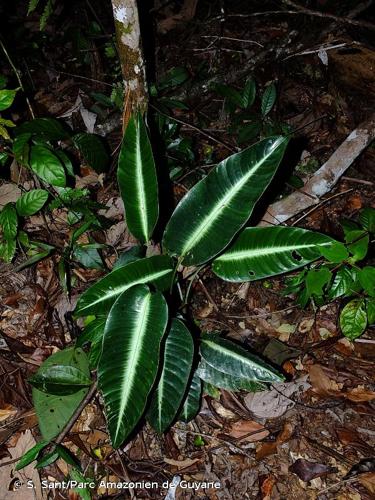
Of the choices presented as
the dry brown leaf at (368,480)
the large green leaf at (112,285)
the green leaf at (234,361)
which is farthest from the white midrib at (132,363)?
the dry brown leaf at (368,480)

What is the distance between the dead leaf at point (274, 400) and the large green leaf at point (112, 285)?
76cm

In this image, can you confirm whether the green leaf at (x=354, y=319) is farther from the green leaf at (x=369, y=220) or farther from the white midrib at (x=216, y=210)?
the white midrib at (x=216, y=210)

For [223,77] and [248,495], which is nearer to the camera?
[248,495]

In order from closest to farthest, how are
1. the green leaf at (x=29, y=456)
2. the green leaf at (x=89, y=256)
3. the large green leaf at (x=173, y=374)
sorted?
1. the large green leaf at (x=173, y=374)
2. the green leaf at (x=29, y=456)
3. the green leaf at (x=89, y=256)

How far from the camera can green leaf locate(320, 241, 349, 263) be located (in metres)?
1.43

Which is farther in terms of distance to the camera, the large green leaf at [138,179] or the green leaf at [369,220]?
the green leaf at [369,220]

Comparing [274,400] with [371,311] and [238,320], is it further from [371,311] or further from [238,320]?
[371,311]

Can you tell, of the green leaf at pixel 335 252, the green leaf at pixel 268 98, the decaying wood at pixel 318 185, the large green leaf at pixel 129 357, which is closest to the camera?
the large green leaf at pixel 129 357

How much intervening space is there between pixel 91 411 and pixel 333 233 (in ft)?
4.91

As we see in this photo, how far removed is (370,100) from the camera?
2836 mm

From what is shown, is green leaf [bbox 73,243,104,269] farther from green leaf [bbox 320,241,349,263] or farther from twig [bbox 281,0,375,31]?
twig [bbox 281,0,375,31]

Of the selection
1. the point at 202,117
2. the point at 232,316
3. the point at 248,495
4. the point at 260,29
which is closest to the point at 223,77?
the point at 202,117

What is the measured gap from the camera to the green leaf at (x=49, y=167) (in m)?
1.71

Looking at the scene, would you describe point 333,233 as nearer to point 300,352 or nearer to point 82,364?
point 300,352
